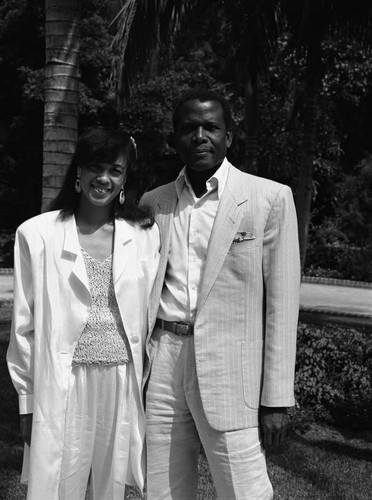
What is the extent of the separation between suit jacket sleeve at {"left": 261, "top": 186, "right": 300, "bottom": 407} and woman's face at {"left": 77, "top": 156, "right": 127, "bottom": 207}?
0.71 m

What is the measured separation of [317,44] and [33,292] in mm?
6611

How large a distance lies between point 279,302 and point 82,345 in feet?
2.84

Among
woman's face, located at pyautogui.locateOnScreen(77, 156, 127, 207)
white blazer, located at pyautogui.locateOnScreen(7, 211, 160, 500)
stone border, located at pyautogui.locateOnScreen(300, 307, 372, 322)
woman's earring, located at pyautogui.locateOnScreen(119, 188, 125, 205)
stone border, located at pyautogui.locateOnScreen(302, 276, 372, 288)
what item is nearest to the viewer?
white blazer, located at pyautogui.locateOnScreen(7, 211, 160, 500)

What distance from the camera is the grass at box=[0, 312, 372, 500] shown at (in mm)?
4562

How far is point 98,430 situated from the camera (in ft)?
10.2

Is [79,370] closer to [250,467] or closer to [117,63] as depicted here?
[250,467]

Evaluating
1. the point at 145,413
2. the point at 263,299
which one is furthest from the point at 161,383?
the point at 263,299

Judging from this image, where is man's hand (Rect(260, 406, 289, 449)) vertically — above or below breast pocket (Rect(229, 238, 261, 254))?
below

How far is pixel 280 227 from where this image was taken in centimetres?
306

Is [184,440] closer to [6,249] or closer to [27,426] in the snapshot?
[27,426]

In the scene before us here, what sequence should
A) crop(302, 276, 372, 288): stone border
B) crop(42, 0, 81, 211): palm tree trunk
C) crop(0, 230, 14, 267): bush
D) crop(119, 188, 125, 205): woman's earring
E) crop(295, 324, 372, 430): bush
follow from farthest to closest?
crop(0, 230, 14, 267): bush < crop(302, 276, 372, 288): stone border < crop(295, 324, 372, 430): bush < crop(42, 0, 81, 211): palm tree trunk < crop(119, 188, 125, 205): woman's earring

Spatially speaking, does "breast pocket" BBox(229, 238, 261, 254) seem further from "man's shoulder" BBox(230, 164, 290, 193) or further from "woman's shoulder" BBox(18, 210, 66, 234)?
"woman's shoulder" BBox(18, 210, 66, 234)

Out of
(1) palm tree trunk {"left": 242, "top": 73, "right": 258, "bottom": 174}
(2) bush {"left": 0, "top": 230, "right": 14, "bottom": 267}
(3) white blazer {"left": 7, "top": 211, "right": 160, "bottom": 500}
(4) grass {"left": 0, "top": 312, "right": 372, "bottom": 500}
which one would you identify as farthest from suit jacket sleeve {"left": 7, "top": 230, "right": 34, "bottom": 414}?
(2) bush {"left": 0, "top": 230, "right": 14, "bottom": 267}

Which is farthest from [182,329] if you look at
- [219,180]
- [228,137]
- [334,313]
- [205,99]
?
[334,313]
